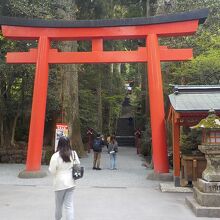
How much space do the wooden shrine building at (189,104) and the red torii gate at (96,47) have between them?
6.76ft

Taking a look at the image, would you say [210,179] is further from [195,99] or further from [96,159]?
[96,159]

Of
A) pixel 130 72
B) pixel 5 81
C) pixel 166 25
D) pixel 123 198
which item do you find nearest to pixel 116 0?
pixel 5 81

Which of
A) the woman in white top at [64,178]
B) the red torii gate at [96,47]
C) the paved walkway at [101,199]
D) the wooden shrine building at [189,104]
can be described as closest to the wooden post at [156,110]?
the red torii gate at [96,47]

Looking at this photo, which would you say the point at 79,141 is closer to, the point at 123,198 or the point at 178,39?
the point at 178,39

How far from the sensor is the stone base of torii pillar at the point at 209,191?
8.53 metres

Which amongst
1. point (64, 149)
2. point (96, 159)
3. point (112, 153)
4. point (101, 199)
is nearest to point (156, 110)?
point (112, 153)

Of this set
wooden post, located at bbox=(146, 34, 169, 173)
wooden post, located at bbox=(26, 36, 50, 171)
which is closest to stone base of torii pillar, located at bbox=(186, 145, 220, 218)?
wooden post, located at bbox=(146, 34, 169, 173)

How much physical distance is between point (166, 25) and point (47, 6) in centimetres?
584

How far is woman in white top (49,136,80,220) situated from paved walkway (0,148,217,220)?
1.43 metres

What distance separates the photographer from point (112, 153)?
59.2 ft

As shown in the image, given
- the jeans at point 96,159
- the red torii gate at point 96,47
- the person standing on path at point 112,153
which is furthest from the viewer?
the person standing on path at point 112,153

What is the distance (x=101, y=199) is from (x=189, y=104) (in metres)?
3.59

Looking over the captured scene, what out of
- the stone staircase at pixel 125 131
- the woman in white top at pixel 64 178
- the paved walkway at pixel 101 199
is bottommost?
the paved walkway at pixel 101 199

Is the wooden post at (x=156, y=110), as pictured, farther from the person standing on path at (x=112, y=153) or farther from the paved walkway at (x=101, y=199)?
the person standing on path at (x=112, y=153)
